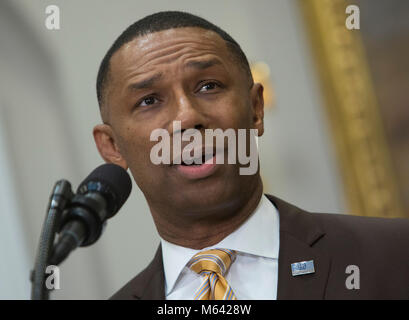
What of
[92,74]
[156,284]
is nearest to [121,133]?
[156,284]

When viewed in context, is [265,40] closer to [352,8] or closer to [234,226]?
[352,8]

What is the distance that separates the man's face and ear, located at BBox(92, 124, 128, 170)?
0.21 ft

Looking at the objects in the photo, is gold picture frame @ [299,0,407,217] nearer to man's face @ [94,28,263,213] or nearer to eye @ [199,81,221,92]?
man's face @ [94,28,263,213]

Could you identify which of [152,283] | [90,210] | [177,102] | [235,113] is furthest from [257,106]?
[90,210]

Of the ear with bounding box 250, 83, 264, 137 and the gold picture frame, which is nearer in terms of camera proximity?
the ear with bounding box 250, 83, 264, 137

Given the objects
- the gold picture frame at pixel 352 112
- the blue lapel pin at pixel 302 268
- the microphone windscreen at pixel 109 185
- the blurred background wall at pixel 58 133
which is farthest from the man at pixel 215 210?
the gold picture frame at pixel 352 112

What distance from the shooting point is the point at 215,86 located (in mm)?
1491

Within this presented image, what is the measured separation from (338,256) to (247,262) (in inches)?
8.3

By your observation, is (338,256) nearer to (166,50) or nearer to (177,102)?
(177,102)

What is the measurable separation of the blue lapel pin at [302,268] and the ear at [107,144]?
0.53 m

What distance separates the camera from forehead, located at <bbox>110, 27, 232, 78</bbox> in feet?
4.85

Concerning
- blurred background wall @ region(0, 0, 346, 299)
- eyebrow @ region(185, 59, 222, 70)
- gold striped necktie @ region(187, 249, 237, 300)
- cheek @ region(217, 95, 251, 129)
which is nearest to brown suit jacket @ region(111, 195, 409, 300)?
gold striped necktie @ region(187, 249, 237, 300)

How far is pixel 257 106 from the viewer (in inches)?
65.0

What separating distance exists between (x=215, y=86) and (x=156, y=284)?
0.51 meters
